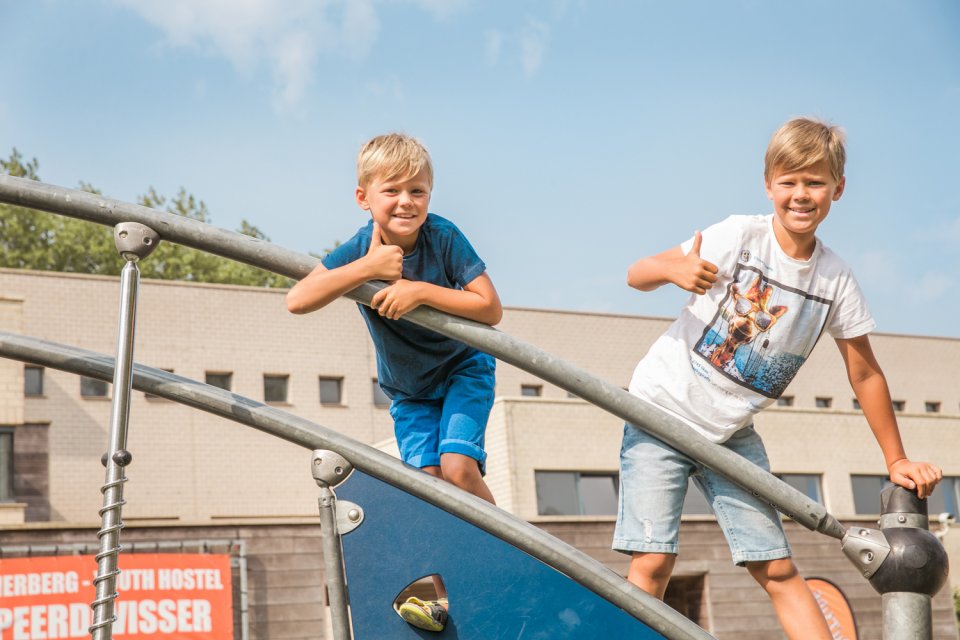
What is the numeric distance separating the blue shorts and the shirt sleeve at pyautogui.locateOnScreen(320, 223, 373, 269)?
1.45 ft

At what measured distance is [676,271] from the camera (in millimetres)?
2336

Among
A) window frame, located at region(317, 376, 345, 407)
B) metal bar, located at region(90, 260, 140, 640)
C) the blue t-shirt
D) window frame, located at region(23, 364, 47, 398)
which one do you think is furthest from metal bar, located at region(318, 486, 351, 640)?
window frame, located at region(317, 376, 345, 407)

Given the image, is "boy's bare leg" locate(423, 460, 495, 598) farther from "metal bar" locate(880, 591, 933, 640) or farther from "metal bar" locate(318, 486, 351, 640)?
"metal bar" locate(880, 591, 933, 640)

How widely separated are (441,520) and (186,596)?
42.1 ft

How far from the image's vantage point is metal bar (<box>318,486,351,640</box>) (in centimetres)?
179

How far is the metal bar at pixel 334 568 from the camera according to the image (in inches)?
70.3

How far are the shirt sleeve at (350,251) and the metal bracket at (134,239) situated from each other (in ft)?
1.07

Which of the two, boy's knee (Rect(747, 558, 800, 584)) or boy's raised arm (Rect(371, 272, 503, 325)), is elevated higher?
boy's raised arm (Rect(371, 272, 503, 325))

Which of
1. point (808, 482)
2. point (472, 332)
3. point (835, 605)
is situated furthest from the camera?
point (808, 482)

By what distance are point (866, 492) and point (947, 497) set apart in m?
2.25

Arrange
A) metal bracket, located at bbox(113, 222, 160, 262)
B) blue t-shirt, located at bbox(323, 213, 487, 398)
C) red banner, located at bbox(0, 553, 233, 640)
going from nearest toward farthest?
metal bracket, located at bbox(113, 222, 160, 262) < blue t-shirt, located at bbox(323, 213, 487, 398) < red banner, located at bbox(0, 553, 233, 640)

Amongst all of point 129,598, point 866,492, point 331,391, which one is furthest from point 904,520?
point 866,492

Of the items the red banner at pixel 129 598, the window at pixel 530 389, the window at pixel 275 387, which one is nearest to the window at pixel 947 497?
the window at pixel 530 389

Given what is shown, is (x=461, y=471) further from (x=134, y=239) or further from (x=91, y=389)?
(x=91, y=389)
